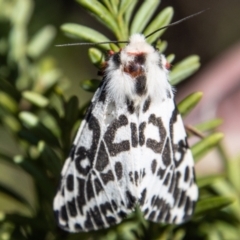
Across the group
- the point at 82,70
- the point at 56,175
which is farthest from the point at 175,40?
the point at 56,175

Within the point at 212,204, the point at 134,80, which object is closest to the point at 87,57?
the point at 134,80

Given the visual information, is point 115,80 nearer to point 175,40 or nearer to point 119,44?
point 119,44

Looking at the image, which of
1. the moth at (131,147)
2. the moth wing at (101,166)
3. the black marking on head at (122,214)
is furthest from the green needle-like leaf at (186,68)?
the black marking on head at (122,214)

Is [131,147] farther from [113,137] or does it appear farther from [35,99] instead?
[35,99]

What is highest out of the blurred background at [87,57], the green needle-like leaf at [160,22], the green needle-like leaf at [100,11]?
the green needle-like leaf at [100,11]

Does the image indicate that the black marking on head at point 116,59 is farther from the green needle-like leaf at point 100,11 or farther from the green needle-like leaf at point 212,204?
the green needle-like leaf at point 212,204

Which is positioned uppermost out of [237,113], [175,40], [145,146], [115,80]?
[115,80]

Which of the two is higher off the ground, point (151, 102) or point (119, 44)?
point (119, 44)
